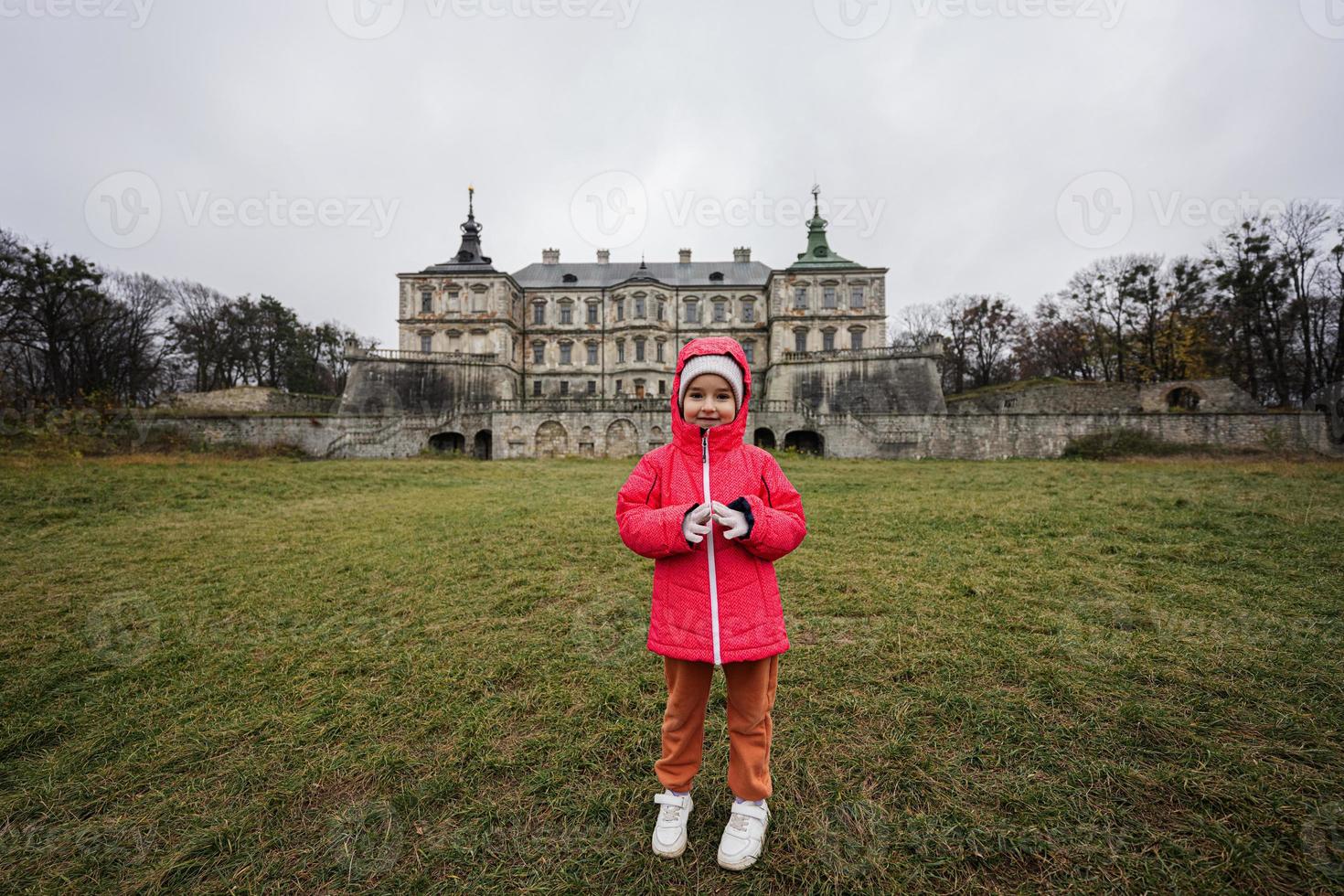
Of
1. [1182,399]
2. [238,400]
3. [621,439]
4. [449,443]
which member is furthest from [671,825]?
[238,400]

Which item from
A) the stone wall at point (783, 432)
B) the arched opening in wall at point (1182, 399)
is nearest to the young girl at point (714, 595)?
the stone wall at point (783, 432)

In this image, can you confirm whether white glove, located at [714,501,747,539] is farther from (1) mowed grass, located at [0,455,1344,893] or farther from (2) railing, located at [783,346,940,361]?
(2) railing, located at [783,346,940,361]

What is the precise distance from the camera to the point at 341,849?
2.10m

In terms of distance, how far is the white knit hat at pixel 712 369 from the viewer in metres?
2.38

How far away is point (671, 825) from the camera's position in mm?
2145

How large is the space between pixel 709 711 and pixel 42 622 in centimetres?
578

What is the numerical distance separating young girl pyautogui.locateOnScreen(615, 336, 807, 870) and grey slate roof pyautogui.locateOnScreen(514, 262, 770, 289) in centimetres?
4116

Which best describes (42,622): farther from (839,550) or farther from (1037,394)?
(1037,394)

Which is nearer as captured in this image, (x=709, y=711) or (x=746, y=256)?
(x=709, y=711)

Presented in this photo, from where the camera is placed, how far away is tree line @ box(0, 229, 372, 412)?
90.7 feet

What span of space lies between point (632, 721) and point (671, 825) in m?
0.87

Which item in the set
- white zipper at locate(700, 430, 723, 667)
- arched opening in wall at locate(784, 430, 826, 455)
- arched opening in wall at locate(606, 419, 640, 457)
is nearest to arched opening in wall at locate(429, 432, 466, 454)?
arched opening in wall at locate(606, 419, 640, 457)

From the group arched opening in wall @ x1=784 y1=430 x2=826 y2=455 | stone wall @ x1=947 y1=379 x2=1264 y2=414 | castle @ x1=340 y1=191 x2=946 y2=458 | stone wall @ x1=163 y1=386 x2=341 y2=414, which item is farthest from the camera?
castle @ x1=340 y1=191 x2=946 y2=458

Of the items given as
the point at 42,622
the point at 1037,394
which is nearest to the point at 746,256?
the point at 1037,394
